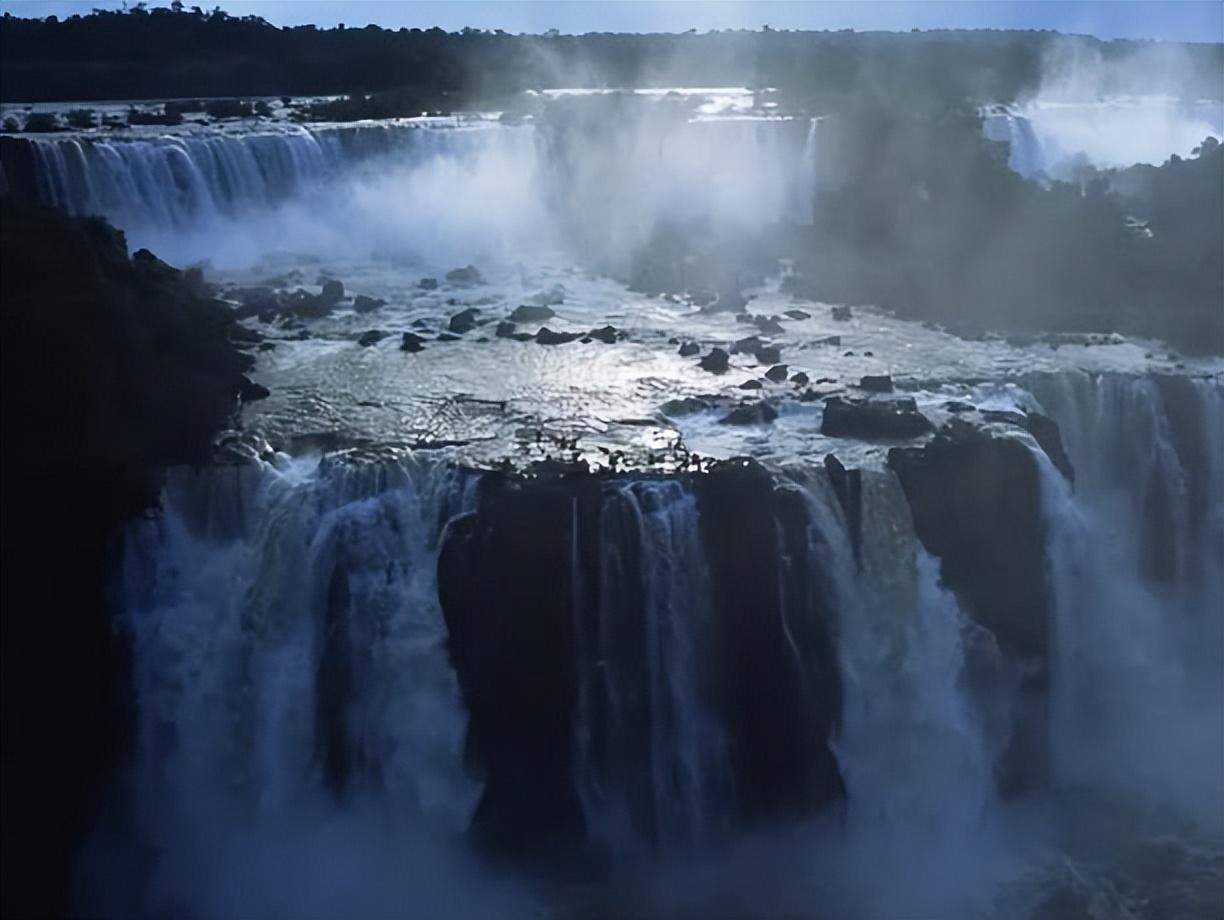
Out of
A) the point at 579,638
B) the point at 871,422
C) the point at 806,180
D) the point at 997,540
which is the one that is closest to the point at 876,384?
the point at 871,422

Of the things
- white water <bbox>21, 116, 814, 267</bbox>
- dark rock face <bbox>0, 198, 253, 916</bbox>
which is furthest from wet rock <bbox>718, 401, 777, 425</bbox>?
white water <bbox>21, 116, 814, 267</bbox>

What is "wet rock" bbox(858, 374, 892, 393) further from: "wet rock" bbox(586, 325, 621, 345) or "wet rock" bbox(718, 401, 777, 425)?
"wet rock" bbox(586, 325, 621, 345)

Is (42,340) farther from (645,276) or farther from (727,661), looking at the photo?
(645,276)

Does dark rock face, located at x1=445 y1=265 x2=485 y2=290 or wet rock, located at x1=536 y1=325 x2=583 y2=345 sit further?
dark rock face, located at x1=445 y1=265 x2=485 y2=290

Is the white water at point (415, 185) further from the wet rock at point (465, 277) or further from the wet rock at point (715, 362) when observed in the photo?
the wet rock at point (715, 362)

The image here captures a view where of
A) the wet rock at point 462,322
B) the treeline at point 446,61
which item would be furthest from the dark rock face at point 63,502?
the treeline at point 446,61

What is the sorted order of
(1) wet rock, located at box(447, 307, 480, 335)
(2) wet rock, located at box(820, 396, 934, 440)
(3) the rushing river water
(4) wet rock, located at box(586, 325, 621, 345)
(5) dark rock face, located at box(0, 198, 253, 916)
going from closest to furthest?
(5) dark rock face, located at box(0, 198, 253, 916) → (3) the rushing river water → (2) wet rock, located at box(820, 396, 934, 440) → (4) wet rock, located at box(586, 325, 621, 345) → (1) wet rock, located at box(447, 307, 480, 335)
